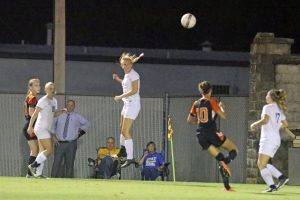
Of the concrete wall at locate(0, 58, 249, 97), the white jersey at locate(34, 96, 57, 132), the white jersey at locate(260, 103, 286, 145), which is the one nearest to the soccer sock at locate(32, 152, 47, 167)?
the white jersey at locate(34, 96, 57, 132)

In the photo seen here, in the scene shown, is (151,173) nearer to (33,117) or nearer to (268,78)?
(268,78)

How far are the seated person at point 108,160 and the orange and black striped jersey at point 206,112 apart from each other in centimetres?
764

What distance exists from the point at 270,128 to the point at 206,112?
1.10 meters

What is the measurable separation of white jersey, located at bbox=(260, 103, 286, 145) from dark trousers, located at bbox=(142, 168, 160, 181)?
8.04 m

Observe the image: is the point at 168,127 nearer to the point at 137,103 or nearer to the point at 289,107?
the point at 289,107

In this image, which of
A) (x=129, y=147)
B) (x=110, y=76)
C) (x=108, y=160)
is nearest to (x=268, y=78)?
(x=108, y=160)

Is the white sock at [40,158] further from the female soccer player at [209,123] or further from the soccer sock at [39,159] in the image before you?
the female soccer player at [209,123]

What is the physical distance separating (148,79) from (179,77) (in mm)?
1038

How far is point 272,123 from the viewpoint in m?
18.0

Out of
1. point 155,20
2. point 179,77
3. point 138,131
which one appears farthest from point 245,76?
point 155,20

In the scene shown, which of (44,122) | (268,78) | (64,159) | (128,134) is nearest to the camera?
(128,134)

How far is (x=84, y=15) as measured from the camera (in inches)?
1882

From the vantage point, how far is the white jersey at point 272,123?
17.9 m

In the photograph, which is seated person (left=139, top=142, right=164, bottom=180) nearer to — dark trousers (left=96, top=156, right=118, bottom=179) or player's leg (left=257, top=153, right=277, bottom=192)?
dark trousers (left=96, top=156, right=118, bottom=179)
